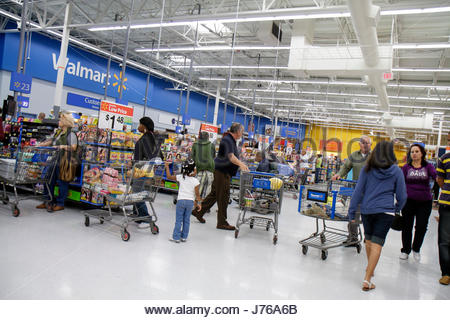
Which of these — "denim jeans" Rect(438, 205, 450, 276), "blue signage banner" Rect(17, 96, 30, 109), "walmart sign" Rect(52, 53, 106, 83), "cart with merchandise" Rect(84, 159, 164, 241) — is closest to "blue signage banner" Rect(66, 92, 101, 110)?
"blue signage banner" Rect(17, 96, 30, 109)

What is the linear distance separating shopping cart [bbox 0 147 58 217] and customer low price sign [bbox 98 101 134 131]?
0.89 m

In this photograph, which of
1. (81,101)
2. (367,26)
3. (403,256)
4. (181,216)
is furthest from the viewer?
(81,101)

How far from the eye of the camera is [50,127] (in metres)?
6.87

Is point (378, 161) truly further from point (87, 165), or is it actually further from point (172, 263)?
point (87, 165)

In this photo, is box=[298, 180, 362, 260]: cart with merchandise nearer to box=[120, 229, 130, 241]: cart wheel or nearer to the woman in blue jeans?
the woman in blue jeans

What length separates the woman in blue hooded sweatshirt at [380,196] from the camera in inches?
124

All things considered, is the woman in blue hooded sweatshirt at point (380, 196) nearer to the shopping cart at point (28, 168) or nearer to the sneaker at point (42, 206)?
the shopping cart at point (28, 168)

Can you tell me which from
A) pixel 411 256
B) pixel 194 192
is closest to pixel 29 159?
pixel 194 192

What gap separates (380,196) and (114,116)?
14.1 ft

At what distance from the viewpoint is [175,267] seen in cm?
328

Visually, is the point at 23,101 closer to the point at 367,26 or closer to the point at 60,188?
the point at 60,188

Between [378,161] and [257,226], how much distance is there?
307 centimetres

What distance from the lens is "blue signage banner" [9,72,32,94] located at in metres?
8.00

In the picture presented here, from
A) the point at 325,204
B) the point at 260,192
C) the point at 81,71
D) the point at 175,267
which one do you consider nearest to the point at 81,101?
the point at 81,71
